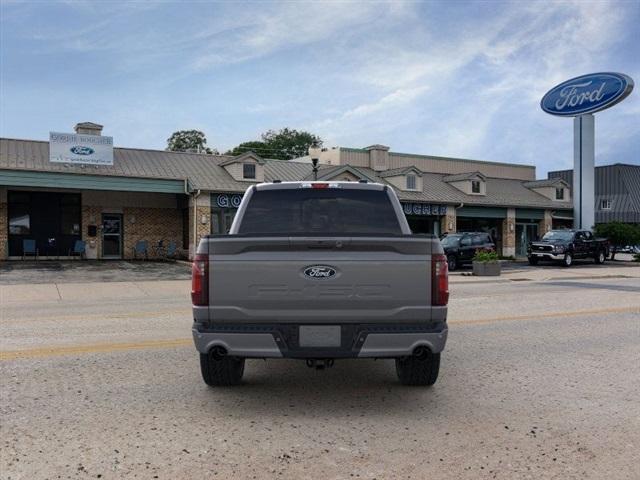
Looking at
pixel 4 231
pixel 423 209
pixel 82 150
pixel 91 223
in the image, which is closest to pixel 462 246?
pixel 423 209

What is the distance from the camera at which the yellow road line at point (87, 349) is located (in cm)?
691

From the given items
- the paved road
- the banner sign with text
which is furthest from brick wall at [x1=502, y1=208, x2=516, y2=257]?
the paved road

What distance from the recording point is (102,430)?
438cm

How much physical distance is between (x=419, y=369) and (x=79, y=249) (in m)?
25.4

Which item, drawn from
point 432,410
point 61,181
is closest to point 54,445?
point 432,410

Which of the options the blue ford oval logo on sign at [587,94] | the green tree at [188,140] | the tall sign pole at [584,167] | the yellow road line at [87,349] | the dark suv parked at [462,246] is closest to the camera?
the yellow road line at [87,349]

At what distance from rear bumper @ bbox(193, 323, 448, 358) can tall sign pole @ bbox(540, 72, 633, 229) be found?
108 feet

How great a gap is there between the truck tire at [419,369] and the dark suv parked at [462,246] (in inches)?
806

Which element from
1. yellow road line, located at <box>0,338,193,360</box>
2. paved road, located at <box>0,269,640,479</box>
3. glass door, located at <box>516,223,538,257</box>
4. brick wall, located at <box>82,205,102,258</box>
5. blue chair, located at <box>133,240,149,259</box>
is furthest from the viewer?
glass door, located at <box>516,223,538,257</box>

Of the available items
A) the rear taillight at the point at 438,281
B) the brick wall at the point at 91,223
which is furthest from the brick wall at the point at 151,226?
the rear taillight at the point at 438,281

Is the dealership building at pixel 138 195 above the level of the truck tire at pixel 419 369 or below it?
above

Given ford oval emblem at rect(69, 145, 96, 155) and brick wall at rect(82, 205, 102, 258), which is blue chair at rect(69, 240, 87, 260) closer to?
brick wall at rect(82, 205, 102, 258)

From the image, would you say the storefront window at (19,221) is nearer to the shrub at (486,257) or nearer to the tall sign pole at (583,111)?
the shrub at (486,257)

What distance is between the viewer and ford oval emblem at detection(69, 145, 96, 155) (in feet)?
85.5
